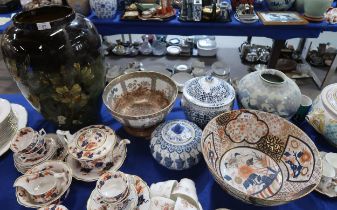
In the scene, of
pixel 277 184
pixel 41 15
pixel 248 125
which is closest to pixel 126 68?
pixel 41 15

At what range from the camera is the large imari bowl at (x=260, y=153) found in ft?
2.24

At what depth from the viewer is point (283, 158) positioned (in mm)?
746

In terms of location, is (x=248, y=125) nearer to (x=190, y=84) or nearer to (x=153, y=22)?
(x=190, y=84)

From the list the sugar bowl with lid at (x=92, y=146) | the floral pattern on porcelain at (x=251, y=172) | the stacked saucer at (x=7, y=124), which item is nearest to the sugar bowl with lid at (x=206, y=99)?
the floral pattern on porcelain at (x=251, y=172)

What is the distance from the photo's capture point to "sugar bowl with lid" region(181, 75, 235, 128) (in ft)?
2.49

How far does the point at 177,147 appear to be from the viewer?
2.21 feet

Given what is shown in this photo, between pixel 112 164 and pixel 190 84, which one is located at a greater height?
pixel 190 84

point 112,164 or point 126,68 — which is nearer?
point 112,164

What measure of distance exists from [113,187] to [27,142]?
0.32 metres

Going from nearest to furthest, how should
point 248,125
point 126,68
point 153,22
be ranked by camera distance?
1. point 248,125
2. point 153,22
3. point 126,68

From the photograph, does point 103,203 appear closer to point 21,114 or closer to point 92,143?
point 92,143

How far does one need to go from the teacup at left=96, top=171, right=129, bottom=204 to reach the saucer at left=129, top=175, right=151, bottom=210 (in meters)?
0.04

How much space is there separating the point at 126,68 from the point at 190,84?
154cm

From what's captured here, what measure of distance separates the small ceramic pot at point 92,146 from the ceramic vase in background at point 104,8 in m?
1.19
